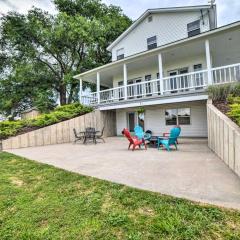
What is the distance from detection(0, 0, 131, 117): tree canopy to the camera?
70.6ft

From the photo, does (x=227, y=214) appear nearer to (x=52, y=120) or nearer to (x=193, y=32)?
(x=52, y=120)

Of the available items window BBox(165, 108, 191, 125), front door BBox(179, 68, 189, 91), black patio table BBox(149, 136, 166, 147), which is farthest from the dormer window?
black patio table BBox(149, 136, 166, 147)

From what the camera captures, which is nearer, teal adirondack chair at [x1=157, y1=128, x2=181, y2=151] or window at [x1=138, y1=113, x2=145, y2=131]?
teal adirondack chair at [x1=157, y1=128, x2=181, y2=151]

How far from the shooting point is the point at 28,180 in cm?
477

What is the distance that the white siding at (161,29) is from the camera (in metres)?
15.5

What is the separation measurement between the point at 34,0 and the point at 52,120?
17402 mm

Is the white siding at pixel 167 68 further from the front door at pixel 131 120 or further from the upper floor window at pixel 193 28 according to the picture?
the front door at pixel 131 120

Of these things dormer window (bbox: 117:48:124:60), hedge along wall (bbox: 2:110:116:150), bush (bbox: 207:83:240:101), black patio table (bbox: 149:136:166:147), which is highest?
dormer window (bbox: 117:48:124:60)

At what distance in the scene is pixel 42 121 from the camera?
12.3 m

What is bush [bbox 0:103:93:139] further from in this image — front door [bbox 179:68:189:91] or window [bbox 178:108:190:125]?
front door [bbox 179:68:189:91]

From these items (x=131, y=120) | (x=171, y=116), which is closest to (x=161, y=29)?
(x=171, y=116)

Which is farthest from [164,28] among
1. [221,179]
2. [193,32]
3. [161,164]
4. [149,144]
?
[221,179]

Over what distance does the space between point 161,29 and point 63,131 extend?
11589mm


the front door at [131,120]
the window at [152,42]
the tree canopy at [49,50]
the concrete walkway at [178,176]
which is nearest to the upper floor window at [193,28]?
the window at [152,42]
